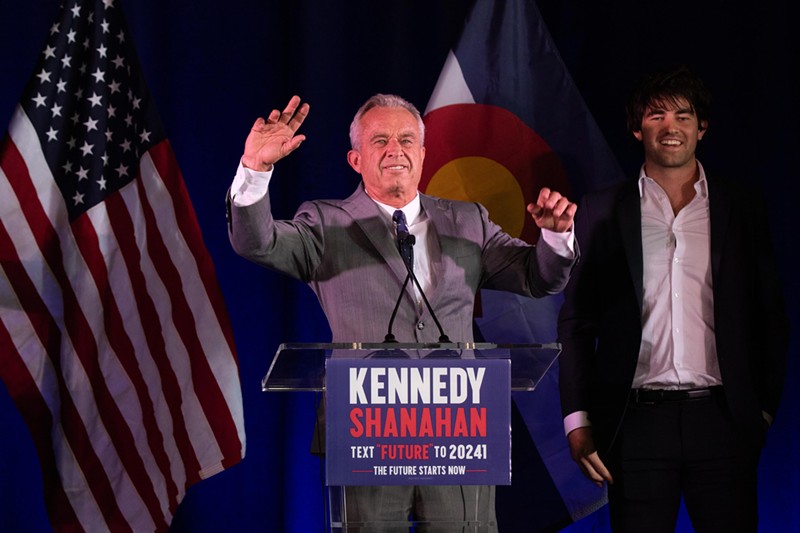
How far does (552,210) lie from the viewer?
2031 mm

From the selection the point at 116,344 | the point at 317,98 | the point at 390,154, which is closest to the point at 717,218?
the point at 390,154

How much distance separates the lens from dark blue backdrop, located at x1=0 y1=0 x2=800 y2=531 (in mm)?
3367

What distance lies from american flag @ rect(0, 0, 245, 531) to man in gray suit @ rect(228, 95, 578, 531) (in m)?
0.79

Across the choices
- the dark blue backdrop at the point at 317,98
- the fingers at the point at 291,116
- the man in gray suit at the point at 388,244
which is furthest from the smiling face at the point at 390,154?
the dark blue backdrop at the point at 317,98

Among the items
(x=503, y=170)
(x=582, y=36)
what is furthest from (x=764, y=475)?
(x=582, y=36)

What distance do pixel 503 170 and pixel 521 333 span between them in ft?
1.71

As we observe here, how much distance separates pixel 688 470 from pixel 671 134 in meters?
0.87

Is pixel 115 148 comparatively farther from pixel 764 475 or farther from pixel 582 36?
pixel 764 475

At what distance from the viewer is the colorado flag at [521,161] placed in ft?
9.93

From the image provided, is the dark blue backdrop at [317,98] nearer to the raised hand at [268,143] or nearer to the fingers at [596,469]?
the fingers at [596,469]

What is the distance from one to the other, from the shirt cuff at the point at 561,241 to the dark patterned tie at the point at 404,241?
13.5 inches

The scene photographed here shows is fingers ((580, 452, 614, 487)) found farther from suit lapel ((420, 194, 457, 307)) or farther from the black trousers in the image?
suit lapel ((420, 194, 457, 307))

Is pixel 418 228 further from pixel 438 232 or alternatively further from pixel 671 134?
pixel 671 134

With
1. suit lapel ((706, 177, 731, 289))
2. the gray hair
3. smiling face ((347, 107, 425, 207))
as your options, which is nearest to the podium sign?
smiling face ((347, 107, 425, 207))
